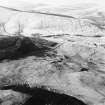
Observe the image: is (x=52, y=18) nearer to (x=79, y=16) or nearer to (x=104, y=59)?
(x=79, y=16)

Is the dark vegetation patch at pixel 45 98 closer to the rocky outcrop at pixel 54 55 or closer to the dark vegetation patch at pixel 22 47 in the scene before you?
the rocky outcrop at pixel 54 55

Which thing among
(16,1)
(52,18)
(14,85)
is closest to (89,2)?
(52,18)

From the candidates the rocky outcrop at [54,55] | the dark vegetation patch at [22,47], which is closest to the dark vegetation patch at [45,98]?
the rocky outcrop at [54,55]

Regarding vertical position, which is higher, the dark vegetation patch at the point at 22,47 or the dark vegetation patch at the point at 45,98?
the dark vegetation patch at the point at 22,47

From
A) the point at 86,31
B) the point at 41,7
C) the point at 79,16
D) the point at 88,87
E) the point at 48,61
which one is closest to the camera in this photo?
the point at 88,87

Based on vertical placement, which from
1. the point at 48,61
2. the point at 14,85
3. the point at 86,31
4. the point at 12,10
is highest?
the point at 12,10

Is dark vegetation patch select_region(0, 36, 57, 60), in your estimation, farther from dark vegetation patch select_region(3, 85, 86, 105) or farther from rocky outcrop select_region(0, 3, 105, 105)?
dark vegetation patch select_region(3, 85, 86, 105)

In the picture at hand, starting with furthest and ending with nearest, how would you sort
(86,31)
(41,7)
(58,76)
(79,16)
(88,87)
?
(41,7)
(79,16)
(86,31)
(58,76)
(88,87)

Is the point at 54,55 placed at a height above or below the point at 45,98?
above

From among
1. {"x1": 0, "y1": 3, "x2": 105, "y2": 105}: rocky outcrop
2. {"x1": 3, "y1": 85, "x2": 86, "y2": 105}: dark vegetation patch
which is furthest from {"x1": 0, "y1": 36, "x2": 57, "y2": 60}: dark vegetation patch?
{"x1": 3, "y1": 85, "x2": 86, "y2": 105}: dark vegetation patch

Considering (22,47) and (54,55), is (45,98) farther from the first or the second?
(22,47)

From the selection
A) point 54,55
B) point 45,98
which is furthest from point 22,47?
point 45,98
